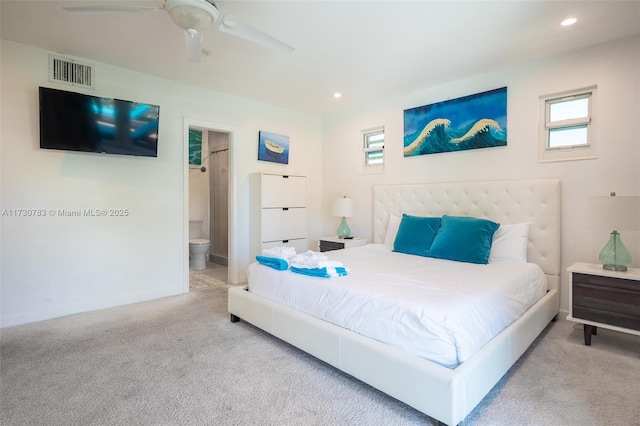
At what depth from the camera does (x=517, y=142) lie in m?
3.30

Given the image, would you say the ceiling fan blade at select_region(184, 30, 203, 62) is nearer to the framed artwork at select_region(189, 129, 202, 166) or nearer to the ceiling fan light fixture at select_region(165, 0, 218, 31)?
the ceiling fan light fixture at select_region(165, 0, 218, 31)

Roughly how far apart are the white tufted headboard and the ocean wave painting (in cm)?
46

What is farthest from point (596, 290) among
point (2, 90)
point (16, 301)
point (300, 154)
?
point (2, 90)

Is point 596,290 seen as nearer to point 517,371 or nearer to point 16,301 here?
point 517,371

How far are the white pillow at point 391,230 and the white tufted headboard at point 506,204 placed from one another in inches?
4.8

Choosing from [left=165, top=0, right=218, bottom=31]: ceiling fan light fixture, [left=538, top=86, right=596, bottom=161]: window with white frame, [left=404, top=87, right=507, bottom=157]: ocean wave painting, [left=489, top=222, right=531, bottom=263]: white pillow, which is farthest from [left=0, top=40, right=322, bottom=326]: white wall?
[left=538, top=86, right=596, bottom=161]: window with white frame

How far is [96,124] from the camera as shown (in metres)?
3.10

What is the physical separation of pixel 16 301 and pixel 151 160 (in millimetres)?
1792

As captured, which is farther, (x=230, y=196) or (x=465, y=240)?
(x=230, y=196)

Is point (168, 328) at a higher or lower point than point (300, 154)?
lower

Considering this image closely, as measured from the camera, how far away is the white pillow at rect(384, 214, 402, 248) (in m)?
3.94

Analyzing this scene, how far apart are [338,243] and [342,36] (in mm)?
2567

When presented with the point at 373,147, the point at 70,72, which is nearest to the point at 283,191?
the point at 373,147

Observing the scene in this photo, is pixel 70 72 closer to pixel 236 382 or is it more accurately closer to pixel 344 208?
pixel 236 382
